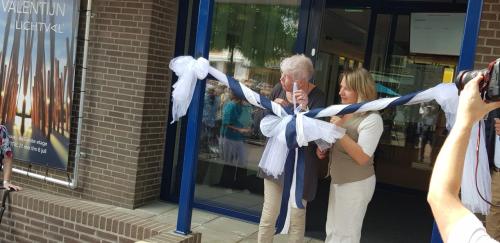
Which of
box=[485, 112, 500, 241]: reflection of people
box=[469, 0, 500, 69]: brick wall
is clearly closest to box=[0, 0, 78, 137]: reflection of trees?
box=[469, 0, 500, 69]: brick wall

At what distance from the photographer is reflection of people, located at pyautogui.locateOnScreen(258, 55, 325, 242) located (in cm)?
347

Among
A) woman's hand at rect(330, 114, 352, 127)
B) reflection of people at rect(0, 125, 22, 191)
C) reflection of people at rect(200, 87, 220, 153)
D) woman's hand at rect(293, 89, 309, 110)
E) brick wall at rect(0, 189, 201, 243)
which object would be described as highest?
woman's hand at rect(293, 89, 309, 110)

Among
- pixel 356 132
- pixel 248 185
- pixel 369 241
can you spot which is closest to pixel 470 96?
pixel 356 132

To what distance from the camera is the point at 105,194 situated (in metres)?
5.46

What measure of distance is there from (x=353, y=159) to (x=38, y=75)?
152 inches

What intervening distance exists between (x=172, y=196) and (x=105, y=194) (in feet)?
2.44

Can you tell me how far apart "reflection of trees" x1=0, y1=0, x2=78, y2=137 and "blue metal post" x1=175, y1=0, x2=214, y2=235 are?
2171 millimetres

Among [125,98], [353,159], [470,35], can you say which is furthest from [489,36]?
[125,98]

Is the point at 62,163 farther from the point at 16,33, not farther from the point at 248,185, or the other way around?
the point at 248,185

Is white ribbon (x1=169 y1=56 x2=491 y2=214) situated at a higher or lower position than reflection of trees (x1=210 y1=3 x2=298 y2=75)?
lower

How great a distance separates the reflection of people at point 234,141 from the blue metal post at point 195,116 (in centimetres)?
154

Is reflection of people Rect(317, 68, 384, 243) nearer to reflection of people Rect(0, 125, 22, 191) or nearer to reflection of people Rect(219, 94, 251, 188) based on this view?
reflection of people Rect(219, 94, 251, 188)

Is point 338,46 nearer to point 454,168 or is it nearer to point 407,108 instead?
point 407,108

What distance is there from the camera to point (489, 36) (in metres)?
3.89
